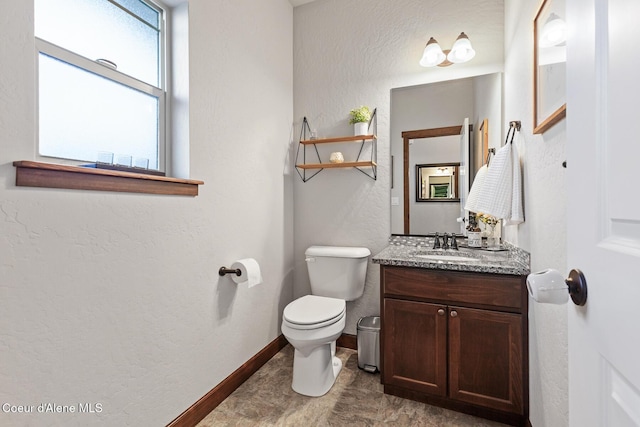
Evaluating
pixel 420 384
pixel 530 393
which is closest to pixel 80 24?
pixel 420 384

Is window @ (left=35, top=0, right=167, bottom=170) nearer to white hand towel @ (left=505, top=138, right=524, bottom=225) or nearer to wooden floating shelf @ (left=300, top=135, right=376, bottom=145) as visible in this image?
wooden floating shelf @ (left=300, top=135, right=376, bottom=145)

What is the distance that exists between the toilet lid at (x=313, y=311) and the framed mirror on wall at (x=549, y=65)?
138cm

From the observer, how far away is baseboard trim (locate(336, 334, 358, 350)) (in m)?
2.34

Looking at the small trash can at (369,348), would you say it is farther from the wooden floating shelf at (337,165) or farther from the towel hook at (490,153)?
the towel hook at (490,153)

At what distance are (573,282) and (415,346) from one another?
127 centimetres

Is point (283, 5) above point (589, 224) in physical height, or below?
above

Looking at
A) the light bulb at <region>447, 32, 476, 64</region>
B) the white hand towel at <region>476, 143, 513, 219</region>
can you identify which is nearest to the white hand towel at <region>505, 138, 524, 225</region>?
the white hand towel at <region>476, 143, 513, 219</region>

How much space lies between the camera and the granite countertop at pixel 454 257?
150 cm

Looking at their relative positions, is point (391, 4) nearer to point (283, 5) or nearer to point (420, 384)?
point (283, 5)

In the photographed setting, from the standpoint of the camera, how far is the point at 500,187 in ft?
5.14

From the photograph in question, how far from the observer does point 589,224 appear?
0.53 metres

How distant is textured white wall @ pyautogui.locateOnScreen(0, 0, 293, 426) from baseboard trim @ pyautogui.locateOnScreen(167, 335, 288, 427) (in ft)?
0.15

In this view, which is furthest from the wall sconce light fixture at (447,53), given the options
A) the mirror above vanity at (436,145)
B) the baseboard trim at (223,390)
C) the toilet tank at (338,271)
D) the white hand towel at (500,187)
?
the baseboard trim at (223,390)

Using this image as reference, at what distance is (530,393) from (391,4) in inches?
103
